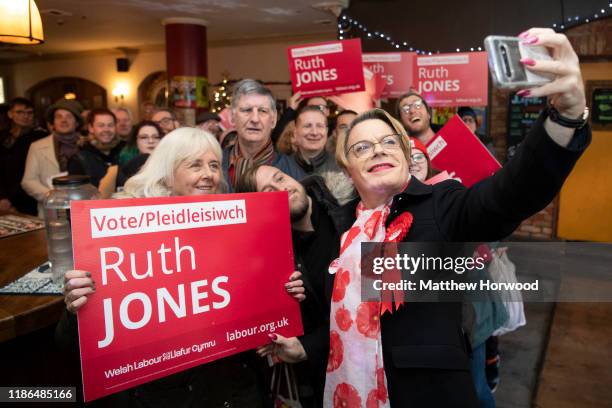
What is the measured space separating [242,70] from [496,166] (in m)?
8.62

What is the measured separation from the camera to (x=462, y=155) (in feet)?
7.79

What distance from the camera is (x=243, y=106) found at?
2393mm

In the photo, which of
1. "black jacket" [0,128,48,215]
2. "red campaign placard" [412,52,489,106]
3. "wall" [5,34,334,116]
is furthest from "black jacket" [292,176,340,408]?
"wall" [5,34,334,116]

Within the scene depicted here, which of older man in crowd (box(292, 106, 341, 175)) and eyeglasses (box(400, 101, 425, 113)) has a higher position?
eyeglasses (box(400, 101, 425, 113))

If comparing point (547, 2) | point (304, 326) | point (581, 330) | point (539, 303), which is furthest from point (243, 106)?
point (547, 2)

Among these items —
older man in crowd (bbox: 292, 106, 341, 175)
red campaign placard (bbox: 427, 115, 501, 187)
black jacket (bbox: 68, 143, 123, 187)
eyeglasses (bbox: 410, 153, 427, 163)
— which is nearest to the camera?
eyeglasses (bbox: 410, 153, 427, 163)

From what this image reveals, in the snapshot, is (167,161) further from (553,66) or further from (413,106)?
(413,106)

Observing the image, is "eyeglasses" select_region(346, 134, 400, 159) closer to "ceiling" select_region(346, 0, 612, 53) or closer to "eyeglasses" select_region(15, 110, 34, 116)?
"eyeglasses" select_region(15, 110, 34, 116)

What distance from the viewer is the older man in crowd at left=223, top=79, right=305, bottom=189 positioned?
7.84ft

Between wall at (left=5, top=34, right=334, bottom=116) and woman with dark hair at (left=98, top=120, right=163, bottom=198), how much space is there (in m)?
6.52

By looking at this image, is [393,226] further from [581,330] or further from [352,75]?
[581,330]

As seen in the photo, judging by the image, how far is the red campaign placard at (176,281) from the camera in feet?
3.89

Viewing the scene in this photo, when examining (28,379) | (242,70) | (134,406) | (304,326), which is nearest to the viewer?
(134,406)

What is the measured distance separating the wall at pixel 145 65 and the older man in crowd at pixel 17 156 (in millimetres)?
5759
